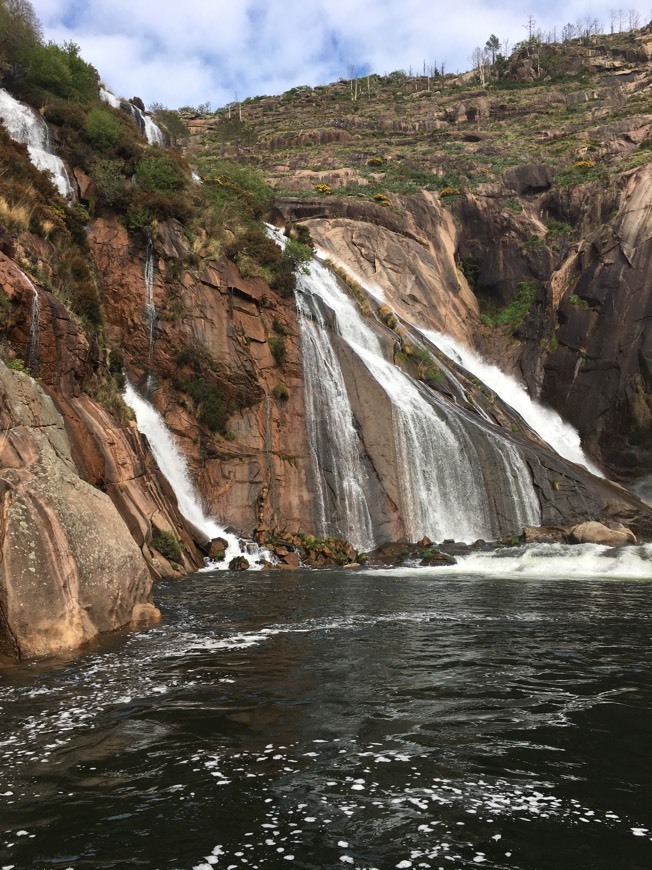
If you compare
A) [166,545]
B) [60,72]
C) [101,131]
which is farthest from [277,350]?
[60,72]

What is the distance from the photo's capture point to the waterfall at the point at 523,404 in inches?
1837

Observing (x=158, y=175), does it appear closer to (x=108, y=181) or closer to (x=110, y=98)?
(x=108, y=181)

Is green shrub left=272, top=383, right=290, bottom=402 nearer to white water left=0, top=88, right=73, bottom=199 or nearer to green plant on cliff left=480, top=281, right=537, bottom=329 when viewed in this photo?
white water left=0, top=88, right=73, bottom=199

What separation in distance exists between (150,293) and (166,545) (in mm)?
13334

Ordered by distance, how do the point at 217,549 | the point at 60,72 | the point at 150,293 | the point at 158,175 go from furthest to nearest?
1. the point at 60,72
2. the point at 158,175
3. the point at 150,293
4. the point at 217,549

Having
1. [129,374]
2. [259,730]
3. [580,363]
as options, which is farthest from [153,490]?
[580,363]

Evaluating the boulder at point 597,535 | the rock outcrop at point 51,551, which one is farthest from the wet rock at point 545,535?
the rock outcrop at point 51,551

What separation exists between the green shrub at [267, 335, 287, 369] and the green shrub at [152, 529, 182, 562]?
12.9 m

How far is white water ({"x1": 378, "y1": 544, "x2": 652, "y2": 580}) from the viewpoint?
22359 millimetres

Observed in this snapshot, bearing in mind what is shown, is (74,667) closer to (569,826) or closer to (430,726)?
(430,726)

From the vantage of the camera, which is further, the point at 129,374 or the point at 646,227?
the point at 646,227

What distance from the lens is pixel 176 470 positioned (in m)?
27.0

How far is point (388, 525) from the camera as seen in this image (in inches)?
1175

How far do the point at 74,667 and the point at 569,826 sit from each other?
693 cm
